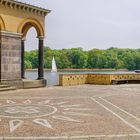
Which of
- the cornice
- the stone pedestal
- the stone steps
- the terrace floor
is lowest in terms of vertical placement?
the terrace floor

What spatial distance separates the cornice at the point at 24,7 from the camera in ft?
81.1

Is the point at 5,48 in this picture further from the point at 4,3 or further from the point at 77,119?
the point at 77,119

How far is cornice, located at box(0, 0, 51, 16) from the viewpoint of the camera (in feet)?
81.1

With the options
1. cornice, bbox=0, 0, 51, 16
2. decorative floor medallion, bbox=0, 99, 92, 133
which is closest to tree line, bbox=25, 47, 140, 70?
cornice, bbox=0, 0, 51, 16

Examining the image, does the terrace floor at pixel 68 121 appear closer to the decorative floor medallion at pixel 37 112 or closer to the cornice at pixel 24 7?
the decorative floor medallion at pixel 37 112

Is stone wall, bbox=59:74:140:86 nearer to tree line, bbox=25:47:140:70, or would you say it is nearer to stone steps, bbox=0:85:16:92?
stone steps, bbox=0:85:16:92

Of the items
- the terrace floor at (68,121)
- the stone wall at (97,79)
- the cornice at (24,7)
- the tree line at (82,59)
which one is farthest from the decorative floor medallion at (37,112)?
the tree line at (82,59)

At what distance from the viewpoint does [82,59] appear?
5389 inches

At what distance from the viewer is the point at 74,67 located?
136m

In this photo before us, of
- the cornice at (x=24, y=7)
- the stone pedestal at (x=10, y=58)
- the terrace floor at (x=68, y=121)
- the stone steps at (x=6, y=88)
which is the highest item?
the cornice at (x=24, y=7)

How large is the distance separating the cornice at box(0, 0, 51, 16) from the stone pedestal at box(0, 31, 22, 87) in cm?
235

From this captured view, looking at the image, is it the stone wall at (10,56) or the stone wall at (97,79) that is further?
the stone wall at (97,79)

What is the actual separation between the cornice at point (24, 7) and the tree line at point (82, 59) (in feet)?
326

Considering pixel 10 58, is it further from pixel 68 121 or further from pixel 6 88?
pixel 68 121
